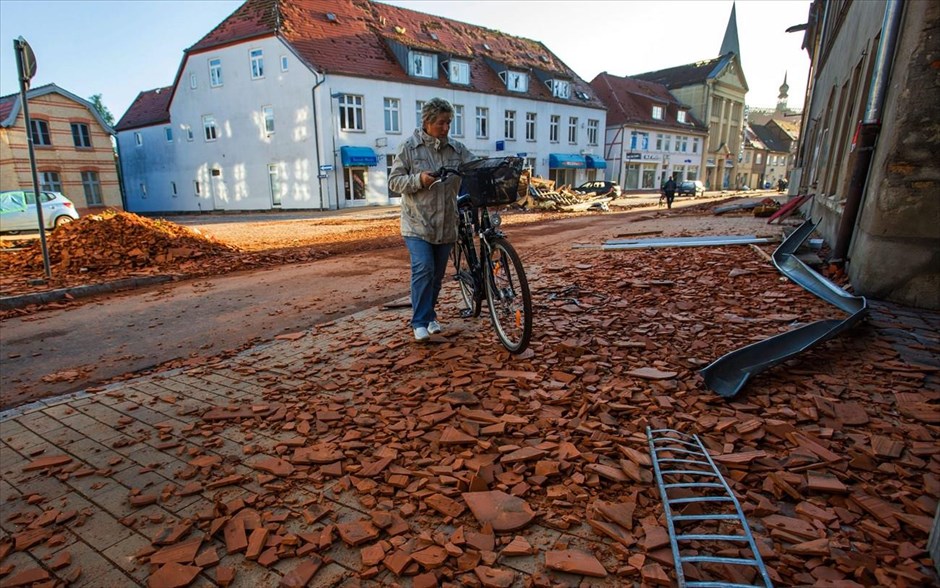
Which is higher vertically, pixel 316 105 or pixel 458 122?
pixel 316 105

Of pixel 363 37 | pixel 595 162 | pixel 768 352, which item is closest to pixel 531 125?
pixel 595 162

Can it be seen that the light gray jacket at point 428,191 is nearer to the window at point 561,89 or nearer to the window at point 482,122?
the window at point 482,122

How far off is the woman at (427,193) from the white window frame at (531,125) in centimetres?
3834

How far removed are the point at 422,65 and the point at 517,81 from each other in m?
9.13

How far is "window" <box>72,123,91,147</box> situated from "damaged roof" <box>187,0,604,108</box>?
855cm

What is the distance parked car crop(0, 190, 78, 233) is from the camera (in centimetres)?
1711

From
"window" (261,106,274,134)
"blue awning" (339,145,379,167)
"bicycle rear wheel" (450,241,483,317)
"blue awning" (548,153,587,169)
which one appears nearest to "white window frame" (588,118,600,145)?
"blue awning" (548,153,587,169)

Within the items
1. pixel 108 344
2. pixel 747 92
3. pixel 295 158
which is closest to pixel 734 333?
pixel 108 344

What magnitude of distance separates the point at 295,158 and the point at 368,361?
97.0 ft

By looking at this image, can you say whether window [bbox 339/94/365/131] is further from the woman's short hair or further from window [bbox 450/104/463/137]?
the woman's short hair

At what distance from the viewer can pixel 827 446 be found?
2.58m

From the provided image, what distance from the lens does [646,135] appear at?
52.5 metres

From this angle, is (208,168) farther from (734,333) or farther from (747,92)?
(747,92)

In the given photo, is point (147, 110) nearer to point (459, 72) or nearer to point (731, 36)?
point (459, 72)
